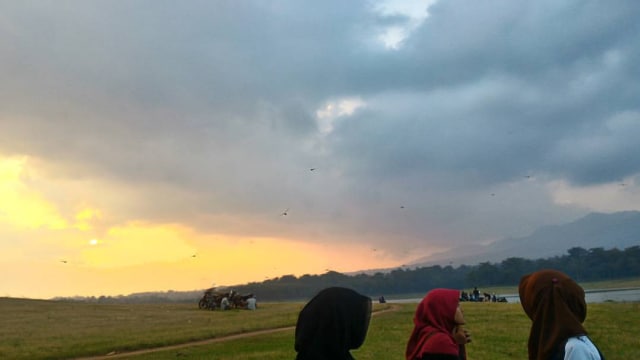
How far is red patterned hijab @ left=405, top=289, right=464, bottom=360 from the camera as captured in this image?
5074mm

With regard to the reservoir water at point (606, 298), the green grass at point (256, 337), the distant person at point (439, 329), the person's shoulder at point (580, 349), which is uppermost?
the distant person at point (439, 329)

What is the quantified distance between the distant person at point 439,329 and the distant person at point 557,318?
631 millimetres

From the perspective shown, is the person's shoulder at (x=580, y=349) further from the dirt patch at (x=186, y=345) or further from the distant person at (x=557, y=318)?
the dirt patch at (x=186, y=345)

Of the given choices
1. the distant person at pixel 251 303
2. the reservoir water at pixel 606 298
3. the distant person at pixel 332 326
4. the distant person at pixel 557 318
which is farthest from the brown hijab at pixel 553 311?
the distant person at pixel 251 303

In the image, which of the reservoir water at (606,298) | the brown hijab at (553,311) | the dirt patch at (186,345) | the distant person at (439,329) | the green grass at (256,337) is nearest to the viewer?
the brown hijab at (553,311)

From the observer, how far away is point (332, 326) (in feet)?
14.4

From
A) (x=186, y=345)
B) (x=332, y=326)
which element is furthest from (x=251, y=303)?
(x=332, y=326)

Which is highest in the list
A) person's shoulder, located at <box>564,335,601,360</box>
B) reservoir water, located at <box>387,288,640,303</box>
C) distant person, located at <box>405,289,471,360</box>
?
distant person, located at <box>405,289,471,360</box>

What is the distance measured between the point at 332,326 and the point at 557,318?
1.95 metres

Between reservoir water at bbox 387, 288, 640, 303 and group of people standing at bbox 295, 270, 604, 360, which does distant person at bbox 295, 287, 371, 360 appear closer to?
group of people standing at bbox 295, 270, 604, 360

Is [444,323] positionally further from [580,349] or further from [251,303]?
[251,303]

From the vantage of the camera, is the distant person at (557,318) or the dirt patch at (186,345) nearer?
the distant person at (557,318)

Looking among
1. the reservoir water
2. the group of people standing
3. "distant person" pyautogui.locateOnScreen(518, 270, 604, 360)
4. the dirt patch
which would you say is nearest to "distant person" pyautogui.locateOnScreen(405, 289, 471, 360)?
the group of people standing

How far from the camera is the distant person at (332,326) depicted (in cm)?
436
